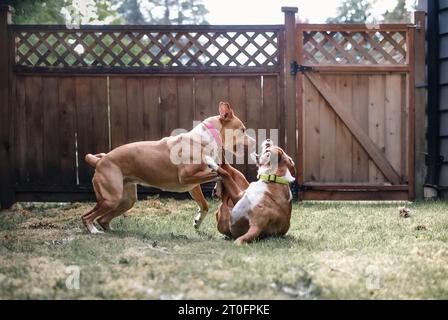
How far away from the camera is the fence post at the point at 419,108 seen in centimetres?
682

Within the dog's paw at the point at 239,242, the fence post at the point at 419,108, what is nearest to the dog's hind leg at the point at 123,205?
the dog's paw at the point at 239,242

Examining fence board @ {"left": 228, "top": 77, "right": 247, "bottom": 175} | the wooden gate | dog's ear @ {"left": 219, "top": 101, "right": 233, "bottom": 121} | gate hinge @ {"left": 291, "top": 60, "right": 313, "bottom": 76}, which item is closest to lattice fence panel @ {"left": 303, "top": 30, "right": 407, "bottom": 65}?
the wooden gate

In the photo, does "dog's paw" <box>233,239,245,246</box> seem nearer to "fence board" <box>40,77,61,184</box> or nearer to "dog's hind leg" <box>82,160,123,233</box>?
"dog's hind leg" <box>82,160,123,233</box>

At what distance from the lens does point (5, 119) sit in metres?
6.68

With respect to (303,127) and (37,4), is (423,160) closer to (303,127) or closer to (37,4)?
(303,127)

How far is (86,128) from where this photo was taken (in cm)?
683

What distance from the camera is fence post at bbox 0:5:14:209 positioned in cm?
668

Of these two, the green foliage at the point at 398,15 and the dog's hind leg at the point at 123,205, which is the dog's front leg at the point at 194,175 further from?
the green foliage at the point at 398,15

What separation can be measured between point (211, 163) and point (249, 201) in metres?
0.73

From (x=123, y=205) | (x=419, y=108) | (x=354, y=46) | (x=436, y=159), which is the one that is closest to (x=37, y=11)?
(x=354, y=46)

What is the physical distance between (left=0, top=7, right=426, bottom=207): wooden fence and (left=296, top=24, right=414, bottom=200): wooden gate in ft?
0.05

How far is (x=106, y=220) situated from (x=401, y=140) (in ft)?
12.3

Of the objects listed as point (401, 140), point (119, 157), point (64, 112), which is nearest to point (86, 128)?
point (64, 112)
